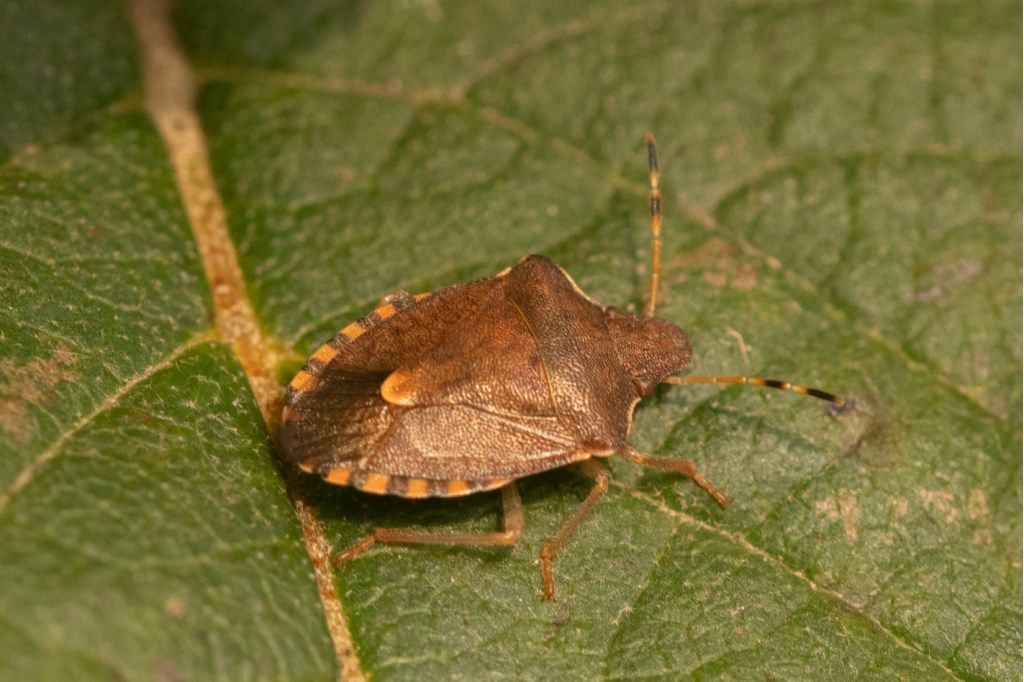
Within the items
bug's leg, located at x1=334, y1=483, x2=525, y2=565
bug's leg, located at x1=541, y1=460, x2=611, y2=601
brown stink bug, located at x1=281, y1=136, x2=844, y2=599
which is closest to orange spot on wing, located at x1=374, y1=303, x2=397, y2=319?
brown stink bug, located at x1=281, y1=136, x2=844, y2=599

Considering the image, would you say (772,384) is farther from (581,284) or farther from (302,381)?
(302,381)

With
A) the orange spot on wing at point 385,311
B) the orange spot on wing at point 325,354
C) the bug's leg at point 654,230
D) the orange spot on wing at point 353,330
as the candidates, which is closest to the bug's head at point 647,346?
the bug's leg at point 654,230

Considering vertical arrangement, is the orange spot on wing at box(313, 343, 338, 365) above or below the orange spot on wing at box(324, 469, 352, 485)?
above

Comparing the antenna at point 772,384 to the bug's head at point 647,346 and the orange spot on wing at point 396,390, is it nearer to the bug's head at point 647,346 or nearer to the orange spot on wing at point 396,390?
the bug's head at point 647,346

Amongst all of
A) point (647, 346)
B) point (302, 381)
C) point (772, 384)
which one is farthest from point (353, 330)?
point (772, 384)

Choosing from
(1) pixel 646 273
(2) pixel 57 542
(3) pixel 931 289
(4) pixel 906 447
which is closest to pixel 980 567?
(4) pixel 906 447

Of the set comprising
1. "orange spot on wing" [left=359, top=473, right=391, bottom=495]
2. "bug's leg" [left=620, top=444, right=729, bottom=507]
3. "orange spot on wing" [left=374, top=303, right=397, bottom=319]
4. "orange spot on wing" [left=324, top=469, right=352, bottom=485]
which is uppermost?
"orange spot on wing" [left=374, top=303, right=397, bottom=319]

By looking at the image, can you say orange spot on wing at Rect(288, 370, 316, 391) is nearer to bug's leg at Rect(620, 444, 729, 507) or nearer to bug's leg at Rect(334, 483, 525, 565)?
bug's leg at Rect(334, 483, 525, 565)

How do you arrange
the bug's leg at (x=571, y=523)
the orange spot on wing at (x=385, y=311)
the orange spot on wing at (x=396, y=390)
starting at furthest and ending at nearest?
the orange spot on wing at (x=385, y=311) < the orange spot on wing at (x=396, y=390) < the bug's leg at (x=571, y=523)

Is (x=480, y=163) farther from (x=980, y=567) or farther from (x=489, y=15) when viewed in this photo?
(x=980, y=567)
